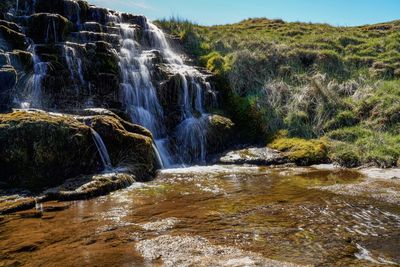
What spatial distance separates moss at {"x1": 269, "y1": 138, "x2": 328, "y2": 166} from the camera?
14.0 metres

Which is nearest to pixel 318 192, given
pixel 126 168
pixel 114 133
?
pixel 126 168

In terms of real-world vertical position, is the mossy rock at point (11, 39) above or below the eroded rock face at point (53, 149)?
above

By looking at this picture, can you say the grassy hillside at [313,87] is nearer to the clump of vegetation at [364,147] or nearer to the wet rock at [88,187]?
the clump of vegetation at [364,147]

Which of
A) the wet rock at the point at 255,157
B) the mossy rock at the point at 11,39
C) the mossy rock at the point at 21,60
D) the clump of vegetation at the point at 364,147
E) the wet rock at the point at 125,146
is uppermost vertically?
the mossy rock at the point at 11,39

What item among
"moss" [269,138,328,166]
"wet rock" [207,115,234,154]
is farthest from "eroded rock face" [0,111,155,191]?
"moss" [269,138,328,166]

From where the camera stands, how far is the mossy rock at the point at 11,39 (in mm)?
14570

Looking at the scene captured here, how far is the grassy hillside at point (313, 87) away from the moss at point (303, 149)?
300 millimetres

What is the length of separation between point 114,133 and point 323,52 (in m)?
14.1

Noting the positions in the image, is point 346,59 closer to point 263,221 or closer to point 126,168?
point 126,168

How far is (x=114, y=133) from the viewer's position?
1165cm

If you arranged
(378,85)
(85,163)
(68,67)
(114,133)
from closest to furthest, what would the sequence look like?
(85,163) → (114,133) → (68,67) → (378,85)

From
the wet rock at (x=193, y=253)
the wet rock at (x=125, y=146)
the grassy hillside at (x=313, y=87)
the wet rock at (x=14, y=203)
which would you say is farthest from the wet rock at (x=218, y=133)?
the wet rock at (x=193, y=253)

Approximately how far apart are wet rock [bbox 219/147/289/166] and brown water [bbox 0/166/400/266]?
3765 mm

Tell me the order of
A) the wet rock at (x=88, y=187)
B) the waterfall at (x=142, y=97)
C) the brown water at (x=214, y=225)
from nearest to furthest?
the brown water at (x=214, y=225) → the wet rock at (x=88, y=187) → the waterfall at (x=142, y=97)
